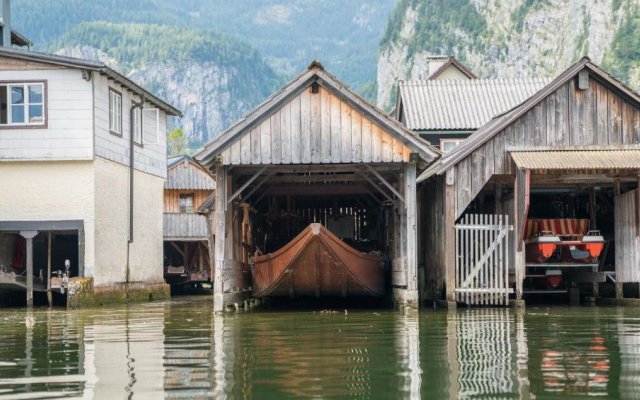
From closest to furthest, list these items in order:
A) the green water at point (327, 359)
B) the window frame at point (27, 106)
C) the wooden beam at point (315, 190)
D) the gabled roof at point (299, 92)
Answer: the green water at point (327, 359)
the gabled roof at point (299, 92)
the window frame at point (27, 106)
the wooden beam at point (315, 190)

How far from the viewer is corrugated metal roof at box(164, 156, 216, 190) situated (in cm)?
5288

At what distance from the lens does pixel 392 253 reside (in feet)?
93.6

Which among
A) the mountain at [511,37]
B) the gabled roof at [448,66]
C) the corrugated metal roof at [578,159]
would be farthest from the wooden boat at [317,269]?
the mountain at [511,37]

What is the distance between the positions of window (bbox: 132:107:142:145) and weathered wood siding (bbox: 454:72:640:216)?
13.3m

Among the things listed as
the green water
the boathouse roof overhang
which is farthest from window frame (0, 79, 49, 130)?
the boathouse roof overhang

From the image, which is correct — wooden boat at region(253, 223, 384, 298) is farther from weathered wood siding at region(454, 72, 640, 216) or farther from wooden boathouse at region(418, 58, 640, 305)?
weathered wood siding at region(454, 72, 640, 216)

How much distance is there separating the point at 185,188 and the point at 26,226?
2343 cm

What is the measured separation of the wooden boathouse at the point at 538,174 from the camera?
1003 inches

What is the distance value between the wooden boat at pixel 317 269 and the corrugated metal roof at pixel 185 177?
86.3ft

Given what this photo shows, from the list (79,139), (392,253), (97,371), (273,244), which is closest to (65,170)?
(79,139)

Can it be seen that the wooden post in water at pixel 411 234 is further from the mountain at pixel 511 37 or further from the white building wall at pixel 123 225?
the mountain at pixel 511 37

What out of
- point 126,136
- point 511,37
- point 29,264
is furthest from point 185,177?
point 511,37

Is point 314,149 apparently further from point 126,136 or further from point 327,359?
point 327,359

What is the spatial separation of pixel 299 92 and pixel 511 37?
115m
